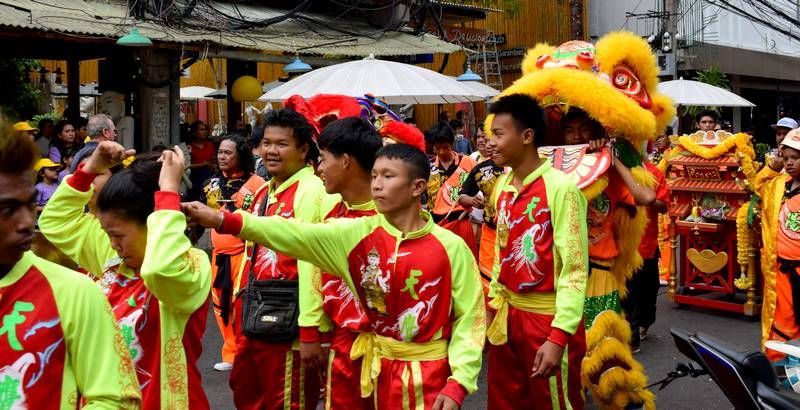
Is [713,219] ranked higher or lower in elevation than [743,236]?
higher

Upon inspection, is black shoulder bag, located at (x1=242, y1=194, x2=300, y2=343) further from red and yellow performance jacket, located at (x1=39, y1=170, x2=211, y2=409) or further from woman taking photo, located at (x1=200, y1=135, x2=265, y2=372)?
woman taking photo, located at (x1=200, y1=135, x2=265, y2=372)

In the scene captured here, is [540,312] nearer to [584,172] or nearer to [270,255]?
[584,172]

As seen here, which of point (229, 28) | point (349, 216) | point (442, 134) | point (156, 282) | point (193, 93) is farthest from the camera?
point (193, 93)

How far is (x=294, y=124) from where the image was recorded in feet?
14.9

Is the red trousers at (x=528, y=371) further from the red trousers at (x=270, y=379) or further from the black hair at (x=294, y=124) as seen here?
the black hair at (x=294, y=124)

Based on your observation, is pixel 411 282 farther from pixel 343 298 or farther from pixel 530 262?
pixel 530 262

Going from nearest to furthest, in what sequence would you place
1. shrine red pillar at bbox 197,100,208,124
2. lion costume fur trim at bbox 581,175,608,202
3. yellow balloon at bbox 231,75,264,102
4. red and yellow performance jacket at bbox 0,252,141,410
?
red and yellow performance jacket at bbox 0,252,141,410 → lion costume fur trim at bbox 581,175,608,202 → yellow balloon at bbox 231,75,264,102 → shrine red pillar at bbox 197,100,208,124

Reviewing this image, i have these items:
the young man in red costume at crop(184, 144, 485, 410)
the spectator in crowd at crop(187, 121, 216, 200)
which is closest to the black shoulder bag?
the young man in red costume at crop(184, 144, 485, 410)

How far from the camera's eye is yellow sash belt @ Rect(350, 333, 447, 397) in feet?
12.0

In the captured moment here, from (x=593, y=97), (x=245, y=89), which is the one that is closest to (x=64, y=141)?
(x=245, y=89)

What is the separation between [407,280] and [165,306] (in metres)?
1.03

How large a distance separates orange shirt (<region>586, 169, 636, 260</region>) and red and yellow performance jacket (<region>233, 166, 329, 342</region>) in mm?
1700

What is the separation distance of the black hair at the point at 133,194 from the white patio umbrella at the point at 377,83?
18.6 ft

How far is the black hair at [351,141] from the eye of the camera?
4082mm
